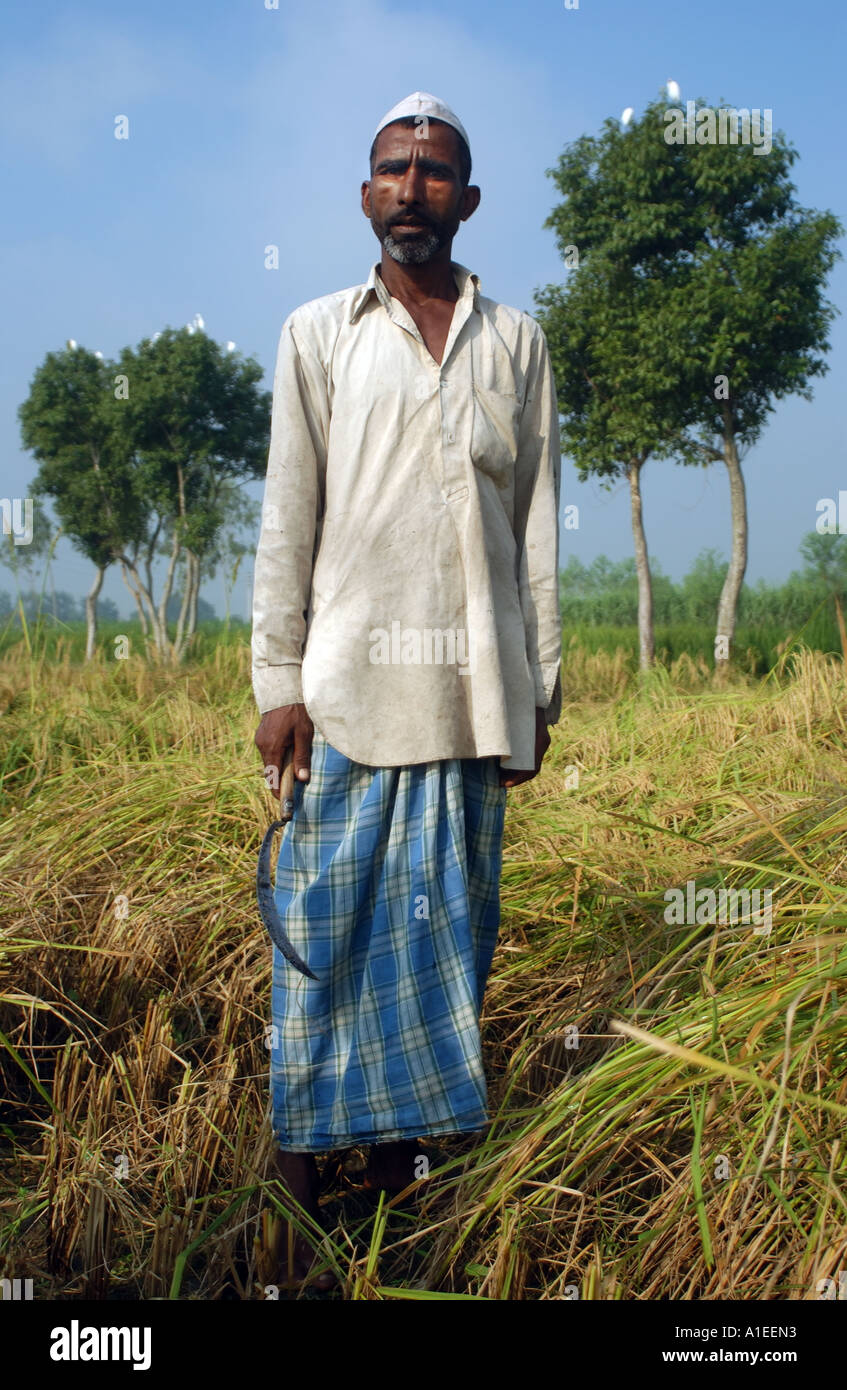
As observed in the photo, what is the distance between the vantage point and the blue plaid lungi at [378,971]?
1811mm

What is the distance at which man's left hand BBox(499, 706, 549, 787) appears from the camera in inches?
76.5

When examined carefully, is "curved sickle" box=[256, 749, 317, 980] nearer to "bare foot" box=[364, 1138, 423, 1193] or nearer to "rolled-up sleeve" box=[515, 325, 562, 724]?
"bare foot" box=[364, 1138, 423, 1193]

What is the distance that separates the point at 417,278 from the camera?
6.39 ft

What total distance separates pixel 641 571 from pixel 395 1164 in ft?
31.4

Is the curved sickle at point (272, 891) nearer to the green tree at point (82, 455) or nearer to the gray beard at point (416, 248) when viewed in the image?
the gray beard at point (416, 248)

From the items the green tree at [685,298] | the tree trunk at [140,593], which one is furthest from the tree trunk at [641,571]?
the tree trunk at [140,593]

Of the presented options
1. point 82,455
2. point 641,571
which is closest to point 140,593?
point 82,455

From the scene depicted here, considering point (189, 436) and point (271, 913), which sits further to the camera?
point (189, 436)

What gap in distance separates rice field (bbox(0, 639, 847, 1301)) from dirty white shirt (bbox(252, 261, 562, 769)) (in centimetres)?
63

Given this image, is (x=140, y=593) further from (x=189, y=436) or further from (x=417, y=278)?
(x=417, y=278)

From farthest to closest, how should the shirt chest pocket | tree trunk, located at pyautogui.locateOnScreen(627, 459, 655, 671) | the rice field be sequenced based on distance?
tree trunk, located at pyautogui.locateOnScreen(627, 459, 655, 671), the shirt chest pocket, the rice field

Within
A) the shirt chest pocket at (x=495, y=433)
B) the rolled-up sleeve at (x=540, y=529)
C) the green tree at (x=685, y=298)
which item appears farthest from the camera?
the green tree at (x=685, y=298)

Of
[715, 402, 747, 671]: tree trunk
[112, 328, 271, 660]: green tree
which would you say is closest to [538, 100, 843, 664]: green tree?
[715, 402, 747, 671]: tree trunk

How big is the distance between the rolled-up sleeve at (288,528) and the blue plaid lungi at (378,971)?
0.16 meters
